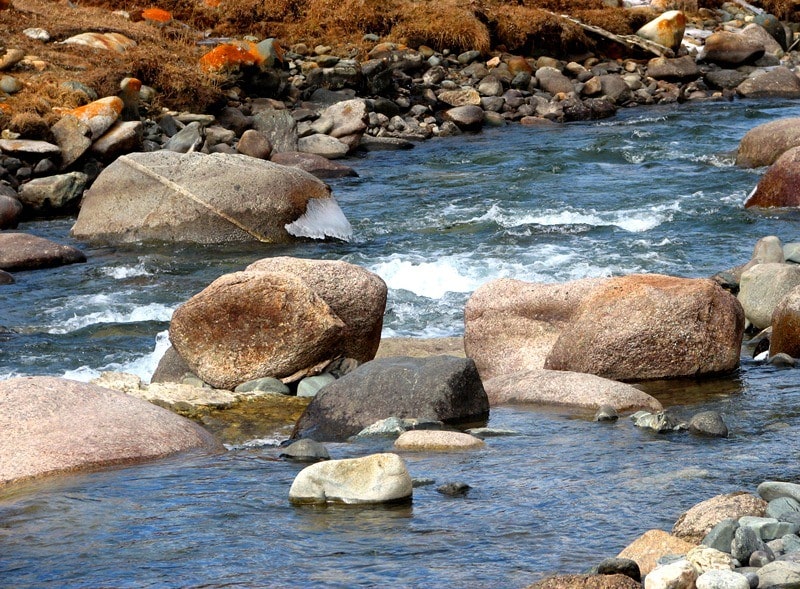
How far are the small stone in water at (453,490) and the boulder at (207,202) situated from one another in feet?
33.5

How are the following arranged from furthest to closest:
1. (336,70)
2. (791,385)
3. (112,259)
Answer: (336,70)
(112,259)
(791,385)

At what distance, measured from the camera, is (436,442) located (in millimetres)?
6949

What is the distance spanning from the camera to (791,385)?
839 cm

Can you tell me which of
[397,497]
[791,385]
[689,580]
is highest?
[689,580]

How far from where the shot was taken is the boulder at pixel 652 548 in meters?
4.71

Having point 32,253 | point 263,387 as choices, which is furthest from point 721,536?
point 32,253

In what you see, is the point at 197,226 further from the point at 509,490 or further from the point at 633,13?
the point at 633,13

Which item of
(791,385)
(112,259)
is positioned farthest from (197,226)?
(791,385)

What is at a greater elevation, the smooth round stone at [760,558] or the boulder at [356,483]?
the smooth round stone at [760,558]

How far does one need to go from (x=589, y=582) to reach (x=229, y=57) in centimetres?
2395

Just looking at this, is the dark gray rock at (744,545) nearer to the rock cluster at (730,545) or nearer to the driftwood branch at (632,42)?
the rock cluster at (730,545)

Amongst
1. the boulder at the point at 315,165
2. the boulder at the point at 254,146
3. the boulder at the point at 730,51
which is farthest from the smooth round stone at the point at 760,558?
the boulder at the point at 730,51

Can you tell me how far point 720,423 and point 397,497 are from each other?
2.35 metres

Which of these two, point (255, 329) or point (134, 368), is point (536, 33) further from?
point (255, 329)
